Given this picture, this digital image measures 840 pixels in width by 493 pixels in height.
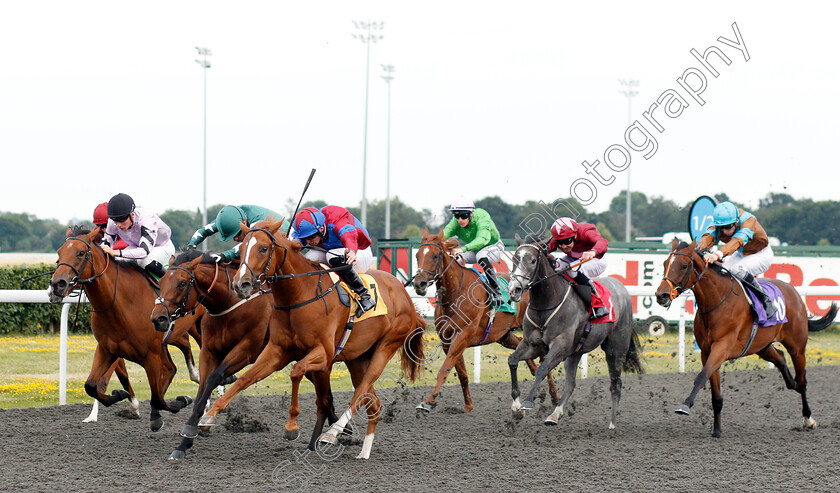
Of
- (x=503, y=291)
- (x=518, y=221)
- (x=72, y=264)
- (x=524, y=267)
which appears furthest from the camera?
(x=518, y=221)

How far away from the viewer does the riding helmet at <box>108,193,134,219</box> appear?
216 inches

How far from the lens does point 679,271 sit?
5.71 metres

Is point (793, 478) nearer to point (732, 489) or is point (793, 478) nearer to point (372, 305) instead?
point (732, 489)

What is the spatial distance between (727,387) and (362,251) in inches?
187

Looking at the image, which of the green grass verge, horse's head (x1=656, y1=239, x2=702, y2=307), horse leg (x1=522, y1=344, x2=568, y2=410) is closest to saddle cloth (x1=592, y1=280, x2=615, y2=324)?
horse leg (x1=522, y1=344, x2=568, y2=410)

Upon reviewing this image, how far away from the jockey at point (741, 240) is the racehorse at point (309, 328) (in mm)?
2537

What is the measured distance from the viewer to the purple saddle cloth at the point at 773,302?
20.0ft

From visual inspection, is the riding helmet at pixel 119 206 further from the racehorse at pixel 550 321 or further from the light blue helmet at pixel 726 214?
the light blue helmet at pixel 726 214

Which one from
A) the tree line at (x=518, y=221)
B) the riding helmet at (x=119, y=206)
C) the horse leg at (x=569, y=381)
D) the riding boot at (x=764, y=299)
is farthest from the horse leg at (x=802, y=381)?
the tree line at (x=518, y=221)

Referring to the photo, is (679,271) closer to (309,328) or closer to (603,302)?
(603,302)

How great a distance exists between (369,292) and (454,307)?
6.08 ft

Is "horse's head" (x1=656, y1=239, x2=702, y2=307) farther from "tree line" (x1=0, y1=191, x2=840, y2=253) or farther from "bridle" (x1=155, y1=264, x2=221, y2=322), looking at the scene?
"tree line" (x1=0, y1=191, x2=840, y2=253)

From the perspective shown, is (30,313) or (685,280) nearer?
(685,280)

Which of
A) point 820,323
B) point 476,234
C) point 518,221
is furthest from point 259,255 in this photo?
point 518,221
